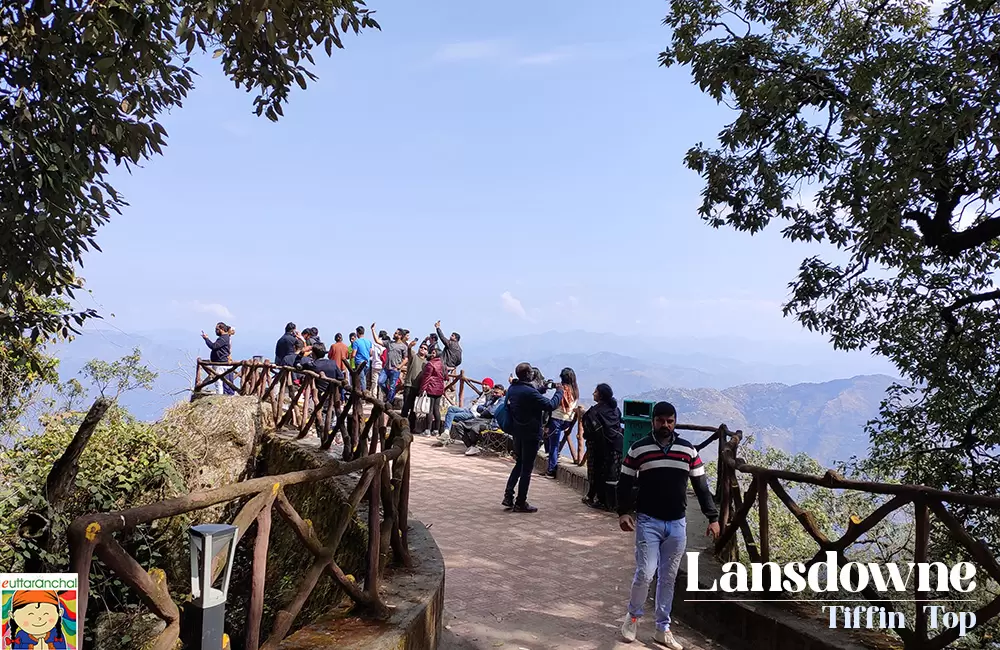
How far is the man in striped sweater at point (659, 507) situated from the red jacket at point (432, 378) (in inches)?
380

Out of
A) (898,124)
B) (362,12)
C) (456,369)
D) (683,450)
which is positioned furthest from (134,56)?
(456,369)

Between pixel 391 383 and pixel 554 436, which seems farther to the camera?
pixel 391 383

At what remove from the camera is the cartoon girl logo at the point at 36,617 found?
2367 mm

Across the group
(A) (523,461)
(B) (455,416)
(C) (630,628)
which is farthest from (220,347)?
A: (C) (630,628)

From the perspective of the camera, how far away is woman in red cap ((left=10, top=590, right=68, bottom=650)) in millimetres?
2371

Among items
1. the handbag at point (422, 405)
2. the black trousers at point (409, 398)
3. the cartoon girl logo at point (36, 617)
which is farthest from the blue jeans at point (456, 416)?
the cartoon girl logo at point (36, 617)

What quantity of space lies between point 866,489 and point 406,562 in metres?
3.08

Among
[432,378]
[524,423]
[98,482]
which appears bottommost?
[98,482]

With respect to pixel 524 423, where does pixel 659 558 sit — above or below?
below

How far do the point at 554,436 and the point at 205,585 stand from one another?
9325 mm

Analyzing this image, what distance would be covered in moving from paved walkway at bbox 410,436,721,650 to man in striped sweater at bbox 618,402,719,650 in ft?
1.14

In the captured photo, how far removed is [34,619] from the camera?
238cm

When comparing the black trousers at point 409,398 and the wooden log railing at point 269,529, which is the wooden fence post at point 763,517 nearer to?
the wooden log railing at point 269,529

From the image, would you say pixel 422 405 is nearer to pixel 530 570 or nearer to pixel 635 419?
pixel 635 419
